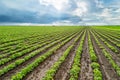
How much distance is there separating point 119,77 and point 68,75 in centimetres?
324

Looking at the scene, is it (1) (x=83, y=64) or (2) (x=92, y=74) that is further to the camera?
(1) (x=83, y=64)

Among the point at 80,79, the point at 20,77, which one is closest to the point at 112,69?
the point at 80,79

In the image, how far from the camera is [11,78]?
9.47 metres

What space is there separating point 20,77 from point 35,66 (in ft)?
8.33

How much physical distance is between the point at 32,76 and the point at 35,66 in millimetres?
1927

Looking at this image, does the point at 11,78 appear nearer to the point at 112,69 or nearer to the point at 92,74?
the point at 92,74

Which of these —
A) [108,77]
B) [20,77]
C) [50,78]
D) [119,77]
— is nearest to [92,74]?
[108,77]

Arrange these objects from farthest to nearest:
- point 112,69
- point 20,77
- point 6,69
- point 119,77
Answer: point 112,69 < point 6,69 < point 119,77 < point 20,77

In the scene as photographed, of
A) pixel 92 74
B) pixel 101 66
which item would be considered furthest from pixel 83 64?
pixel 92 74

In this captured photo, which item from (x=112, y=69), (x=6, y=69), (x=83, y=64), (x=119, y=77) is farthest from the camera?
(x=83, y=64)

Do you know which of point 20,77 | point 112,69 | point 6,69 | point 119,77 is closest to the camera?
point 20,77

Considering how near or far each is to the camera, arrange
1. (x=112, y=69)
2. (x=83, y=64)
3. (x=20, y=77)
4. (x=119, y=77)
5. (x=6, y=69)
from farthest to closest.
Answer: (x=83, y=64) → (x=112, y=69) → (x=6, y=69) → (x=119, y=77) → (x=20, y=77)

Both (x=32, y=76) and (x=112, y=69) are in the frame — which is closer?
(x=32, y=76)

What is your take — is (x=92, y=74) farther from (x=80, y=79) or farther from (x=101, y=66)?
(x=101, y=66)
